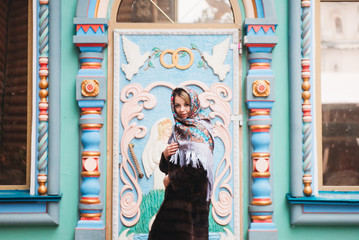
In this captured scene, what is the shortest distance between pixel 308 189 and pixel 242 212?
2.13ft

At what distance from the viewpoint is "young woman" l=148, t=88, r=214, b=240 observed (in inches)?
142

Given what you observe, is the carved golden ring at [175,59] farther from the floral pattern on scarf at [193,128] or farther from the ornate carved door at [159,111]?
the floral pattern on scarf at [193,128]

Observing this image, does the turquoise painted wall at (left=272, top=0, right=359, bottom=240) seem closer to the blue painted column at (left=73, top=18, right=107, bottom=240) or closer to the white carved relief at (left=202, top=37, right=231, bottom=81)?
the white carved relief at (left=202, top=37, right=231, bottom=81)

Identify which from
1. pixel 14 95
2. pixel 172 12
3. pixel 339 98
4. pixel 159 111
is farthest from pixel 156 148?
pixel 339 98

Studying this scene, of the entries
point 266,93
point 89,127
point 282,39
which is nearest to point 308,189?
point 266,93

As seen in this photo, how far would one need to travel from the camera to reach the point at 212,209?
182 inches

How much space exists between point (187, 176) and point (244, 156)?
47.5 inches

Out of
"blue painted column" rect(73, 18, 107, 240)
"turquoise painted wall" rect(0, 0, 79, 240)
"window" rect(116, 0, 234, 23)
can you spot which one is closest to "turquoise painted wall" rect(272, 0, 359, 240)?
"window" rect(116, 0, 234, 23)

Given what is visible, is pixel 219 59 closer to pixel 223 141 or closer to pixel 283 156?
pixel 223 141

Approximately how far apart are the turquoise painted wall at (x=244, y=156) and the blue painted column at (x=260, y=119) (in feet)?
0.27

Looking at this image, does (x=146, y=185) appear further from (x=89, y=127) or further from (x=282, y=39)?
(x=282, y=39)

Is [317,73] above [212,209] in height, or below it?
above

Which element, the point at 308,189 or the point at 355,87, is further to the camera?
the point at 355,87

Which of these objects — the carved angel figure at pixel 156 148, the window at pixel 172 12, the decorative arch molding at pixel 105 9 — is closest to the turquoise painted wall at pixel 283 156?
the decorative arch molding at pixel 105 9
